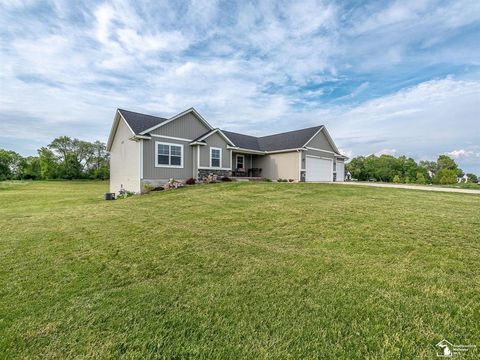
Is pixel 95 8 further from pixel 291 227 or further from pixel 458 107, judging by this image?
pixel 458 107

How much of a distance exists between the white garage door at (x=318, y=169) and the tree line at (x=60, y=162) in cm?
4381

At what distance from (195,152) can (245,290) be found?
47.5 feet

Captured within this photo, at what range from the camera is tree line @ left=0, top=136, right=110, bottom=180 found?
4762 centimetres

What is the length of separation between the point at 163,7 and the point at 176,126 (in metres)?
7.00

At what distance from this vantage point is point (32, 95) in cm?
1848

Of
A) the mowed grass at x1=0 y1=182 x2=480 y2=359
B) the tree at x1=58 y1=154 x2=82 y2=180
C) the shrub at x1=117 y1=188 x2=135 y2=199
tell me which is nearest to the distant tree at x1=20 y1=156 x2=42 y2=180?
the tree at x1=58 y1=154 x2=82 y2=180

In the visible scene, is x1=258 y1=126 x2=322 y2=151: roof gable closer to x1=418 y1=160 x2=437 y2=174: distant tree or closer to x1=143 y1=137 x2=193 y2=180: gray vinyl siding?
x1=143 y1=137 x2=193 y2=180: gray vinyl siding

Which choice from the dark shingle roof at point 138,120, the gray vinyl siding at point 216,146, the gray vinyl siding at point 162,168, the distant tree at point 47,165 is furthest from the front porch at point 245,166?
the distant tree at point 47,165

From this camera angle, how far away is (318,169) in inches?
870

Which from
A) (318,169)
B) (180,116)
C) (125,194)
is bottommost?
(125,194)

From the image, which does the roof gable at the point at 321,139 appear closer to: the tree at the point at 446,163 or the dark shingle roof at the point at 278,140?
the dark shingle roof at the point at 278,140

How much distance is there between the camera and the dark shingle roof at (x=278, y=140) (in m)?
21.0

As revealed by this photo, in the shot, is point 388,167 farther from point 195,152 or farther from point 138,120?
point 138,120

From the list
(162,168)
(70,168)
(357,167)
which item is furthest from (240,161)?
(70,168)
